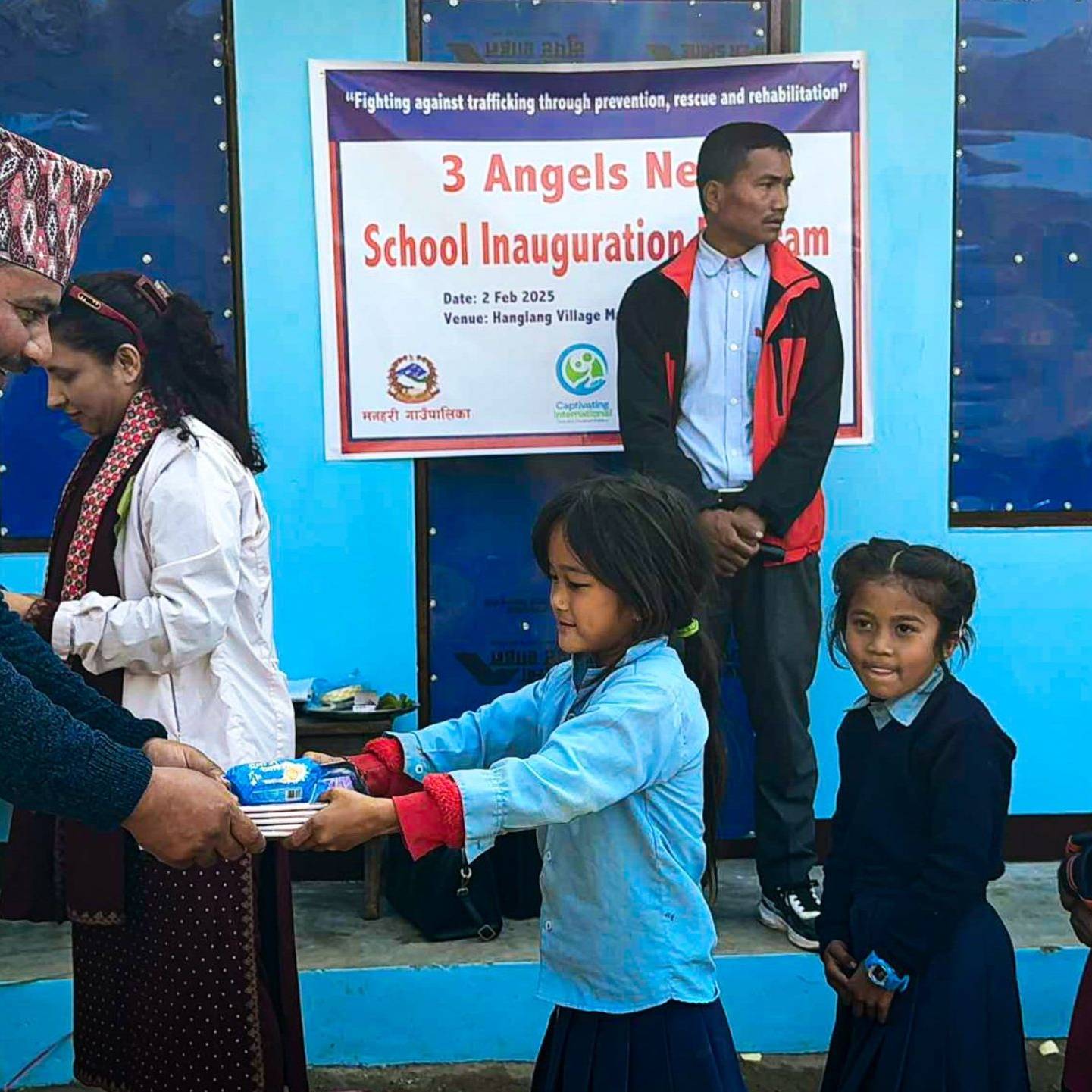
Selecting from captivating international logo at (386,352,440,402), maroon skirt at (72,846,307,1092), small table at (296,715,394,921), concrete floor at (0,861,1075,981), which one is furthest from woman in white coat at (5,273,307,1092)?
captivating international logo at (386,352,440,402)

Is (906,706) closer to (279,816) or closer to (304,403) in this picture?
(279,816)

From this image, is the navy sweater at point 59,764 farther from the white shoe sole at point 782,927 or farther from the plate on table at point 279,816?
the white shoe sole at point 782,927

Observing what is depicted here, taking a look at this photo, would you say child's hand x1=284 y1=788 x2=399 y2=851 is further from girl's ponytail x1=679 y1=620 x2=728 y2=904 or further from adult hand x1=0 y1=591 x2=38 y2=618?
adult hand x1=0 y1=591 x2=38 y2=618

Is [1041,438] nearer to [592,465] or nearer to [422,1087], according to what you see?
[592,465]

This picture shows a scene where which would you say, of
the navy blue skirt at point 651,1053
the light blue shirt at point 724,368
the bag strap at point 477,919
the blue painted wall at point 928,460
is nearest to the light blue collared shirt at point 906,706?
the navy blue skirt at point 651,1053

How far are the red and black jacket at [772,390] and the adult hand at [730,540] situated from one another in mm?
67

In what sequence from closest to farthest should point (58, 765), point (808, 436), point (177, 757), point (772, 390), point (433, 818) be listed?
point (433, 818) → point (58, 765) → point (177, 757) → point (808, 436) → point (772, 390)

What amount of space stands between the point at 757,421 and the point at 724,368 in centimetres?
18

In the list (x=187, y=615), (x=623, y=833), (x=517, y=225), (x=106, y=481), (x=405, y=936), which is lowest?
(x=405, y=936)

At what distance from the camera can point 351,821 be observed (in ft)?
7.14

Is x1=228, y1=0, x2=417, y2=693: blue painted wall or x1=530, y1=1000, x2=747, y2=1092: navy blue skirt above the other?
x1=228, y1=0, x2=417, y2=693: blue painted wall

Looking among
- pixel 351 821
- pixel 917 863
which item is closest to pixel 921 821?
pixel 917 863

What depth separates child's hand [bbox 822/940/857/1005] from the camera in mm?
2762

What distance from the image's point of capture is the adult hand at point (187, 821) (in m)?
2.36
